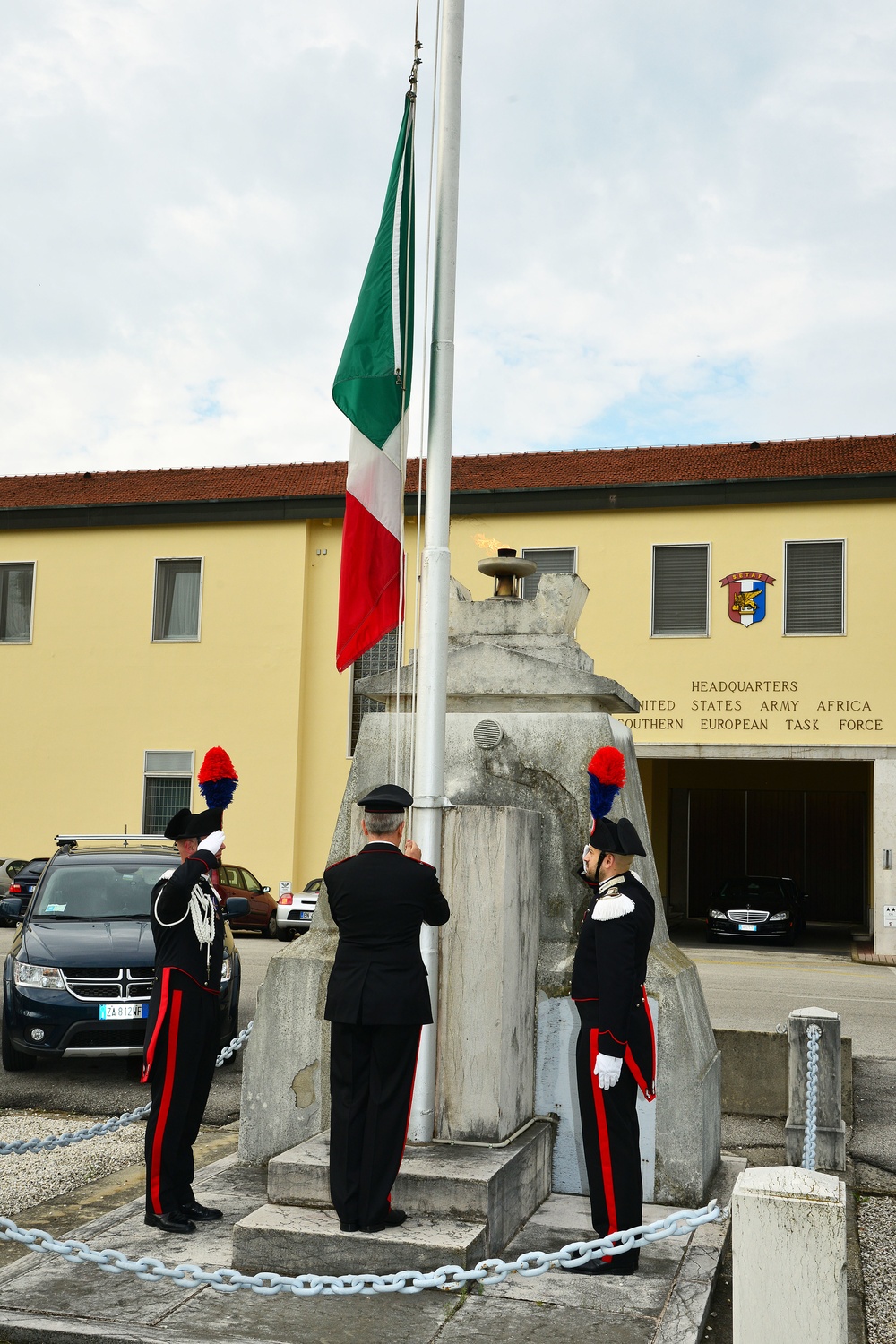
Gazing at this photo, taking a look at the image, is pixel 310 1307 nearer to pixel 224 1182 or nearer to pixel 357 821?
pixel 224 1182

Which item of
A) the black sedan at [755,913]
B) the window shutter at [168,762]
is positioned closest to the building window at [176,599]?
the window shutter at [168,762]

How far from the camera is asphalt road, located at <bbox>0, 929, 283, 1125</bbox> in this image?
8648 mm

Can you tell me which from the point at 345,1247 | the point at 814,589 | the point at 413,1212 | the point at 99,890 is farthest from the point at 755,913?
the point at 345,1247

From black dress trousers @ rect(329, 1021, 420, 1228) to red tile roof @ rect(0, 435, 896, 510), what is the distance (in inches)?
752

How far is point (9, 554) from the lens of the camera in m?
27.6

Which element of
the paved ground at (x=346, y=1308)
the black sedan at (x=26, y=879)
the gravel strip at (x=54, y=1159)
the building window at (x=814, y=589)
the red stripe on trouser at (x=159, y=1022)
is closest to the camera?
the paved ground at (x=346, y=1308)

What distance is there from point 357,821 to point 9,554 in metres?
23.7

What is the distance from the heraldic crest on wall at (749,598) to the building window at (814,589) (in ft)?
1.33

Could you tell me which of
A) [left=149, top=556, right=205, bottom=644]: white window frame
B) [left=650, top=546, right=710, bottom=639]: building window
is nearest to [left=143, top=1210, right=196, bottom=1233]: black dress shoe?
[left=650, top=546, right=710, bottom=639]: building window

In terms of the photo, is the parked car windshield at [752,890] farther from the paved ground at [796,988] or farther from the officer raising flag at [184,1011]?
the officer raising flag at [184,1011]

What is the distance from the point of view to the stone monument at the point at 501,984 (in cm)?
504

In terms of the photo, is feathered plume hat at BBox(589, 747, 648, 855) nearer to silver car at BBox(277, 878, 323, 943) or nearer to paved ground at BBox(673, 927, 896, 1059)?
paved ground at BBox(673, 927, 896, 1059)

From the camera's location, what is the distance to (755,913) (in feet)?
78.4

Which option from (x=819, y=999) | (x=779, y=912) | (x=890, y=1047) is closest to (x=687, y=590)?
(x=779, y=912)
